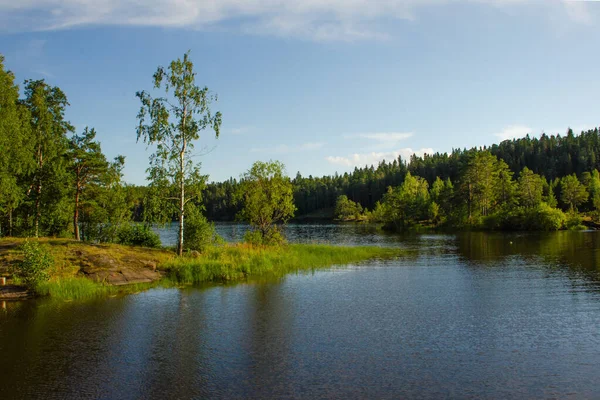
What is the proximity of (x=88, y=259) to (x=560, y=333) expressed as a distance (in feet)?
89.5

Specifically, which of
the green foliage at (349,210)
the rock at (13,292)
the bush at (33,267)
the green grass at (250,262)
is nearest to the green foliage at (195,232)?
the green grass at (250,262)

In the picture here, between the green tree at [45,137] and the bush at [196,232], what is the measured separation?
38.6ft

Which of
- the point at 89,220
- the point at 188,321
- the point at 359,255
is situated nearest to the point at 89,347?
the point at 188,321

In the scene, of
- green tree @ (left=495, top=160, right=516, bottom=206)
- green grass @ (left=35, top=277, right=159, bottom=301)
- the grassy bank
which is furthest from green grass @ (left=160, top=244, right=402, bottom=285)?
green tree @ (left=495, top=160, right=516, bottom=206)

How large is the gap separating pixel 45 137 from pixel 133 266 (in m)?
22.4

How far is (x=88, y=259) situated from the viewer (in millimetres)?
29859

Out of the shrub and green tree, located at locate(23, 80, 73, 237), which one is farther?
the shrub

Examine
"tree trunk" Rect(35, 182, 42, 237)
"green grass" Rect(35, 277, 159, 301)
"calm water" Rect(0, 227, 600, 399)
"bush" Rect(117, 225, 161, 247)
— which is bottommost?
"calm water" Rect(0, 227, 600, 399)

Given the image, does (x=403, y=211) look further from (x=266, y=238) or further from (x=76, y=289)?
(x=76, y=289)

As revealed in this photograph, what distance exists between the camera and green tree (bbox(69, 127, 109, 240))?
130 feet

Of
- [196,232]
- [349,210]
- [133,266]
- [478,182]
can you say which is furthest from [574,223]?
[349,210]

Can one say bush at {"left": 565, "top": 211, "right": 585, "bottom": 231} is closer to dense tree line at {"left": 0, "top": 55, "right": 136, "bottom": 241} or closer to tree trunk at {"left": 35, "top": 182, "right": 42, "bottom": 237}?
dense tree line at {"left": 0, "top": 55, "right": 136, "bottom": 241}

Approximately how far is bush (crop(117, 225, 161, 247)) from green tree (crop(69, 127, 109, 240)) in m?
4.25

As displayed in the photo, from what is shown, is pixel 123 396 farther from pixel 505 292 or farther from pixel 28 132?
pixel 28 132
